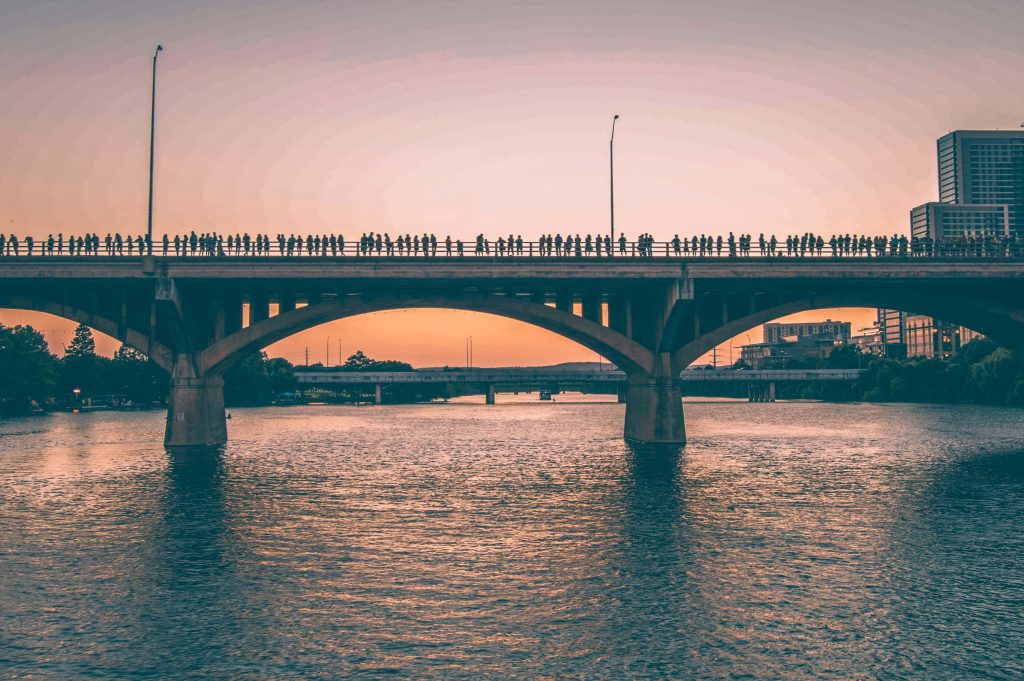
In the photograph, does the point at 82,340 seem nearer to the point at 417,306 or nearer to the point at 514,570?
the point at 417,306

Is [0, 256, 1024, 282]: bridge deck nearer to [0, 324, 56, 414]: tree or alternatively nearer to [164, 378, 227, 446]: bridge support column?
[164, 378, 227, 446]: bridge support column

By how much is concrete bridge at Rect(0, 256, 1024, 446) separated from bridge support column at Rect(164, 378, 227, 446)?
3.3 inches

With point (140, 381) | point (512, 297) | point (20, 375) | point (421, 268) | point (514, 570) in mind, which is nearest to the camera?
point (514, 570)

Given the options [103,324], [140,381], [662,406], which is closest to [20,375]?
[140,381]

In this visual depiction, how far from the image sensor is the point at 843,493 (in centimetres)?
3769

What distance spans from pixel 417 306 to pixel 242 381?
3933 inches

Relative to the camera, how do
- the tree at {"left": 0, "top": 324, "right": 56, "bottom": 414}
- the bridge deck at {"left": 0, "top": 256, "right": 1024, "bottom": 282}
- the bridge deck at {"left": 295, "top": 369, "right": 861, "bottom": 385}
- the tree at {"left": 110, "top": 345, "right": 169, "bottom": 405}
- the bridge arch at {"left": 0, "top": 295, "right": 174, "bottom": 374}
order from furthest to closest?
1. the bridge deck at {"left": 295, "top": 369, "right": 861, "bottom": 385}
2. the tree at {"left": 110, "top": 345, "right": 169, "bottom": 405}
3. the tree at {"left": 0, "top": 324, "right": 56, "bottom": 414}
4. the bridge arch at {"left": 0, "top": 295, "right": 174, "bottom": 374}
5. the bridge deck at {"left": 0, "top": 256, "right": 1024, "bottom": 282}

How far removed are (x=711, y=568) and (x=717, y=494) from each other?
47.2 feet

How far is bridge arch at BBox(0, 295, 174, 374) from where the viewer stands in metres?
57.2

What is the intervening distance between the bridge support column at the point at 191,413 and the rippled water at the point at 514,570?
10120mm

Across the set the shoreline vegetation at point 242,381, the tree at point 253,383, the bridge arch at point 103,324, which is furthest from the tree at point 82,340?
the bridge arch at point 103,324

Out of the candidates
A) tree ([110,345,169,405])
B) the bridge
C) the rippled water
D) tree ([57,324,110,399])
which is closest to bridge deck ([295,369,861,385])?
the bridge

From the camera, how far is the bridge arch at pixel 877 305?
58.8 metres

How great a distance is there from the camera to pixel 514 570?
2325 cm
